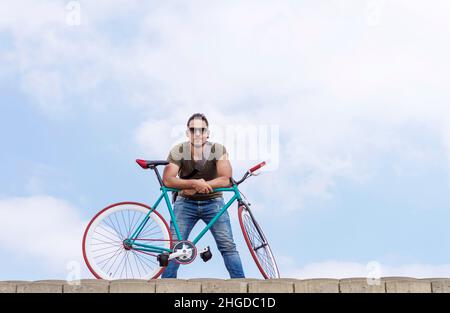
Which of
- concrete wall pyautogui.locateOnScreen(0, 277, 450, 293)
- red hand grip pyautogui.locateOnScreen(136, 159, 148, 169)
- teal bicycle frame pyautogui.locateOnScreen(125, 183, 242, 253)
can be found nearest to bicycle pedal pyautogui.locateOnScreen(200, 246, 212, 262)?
teal bicycle frame pyautogui.locateOnScreen(125, 183, 242, 253)

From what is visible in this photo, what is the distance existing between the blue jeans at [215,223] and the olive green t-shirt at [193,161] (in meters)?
0.09

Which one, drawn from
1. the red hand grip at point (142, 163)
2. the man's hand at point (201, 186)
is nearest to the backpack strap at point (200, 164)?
the man's hand at point (201, 186)

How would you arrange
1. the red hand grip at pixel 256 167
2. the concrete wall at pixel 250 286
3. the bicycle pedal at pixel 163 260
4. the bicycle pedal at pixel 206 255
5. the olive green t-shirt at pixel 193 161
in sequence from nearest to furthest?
the concrete wall at pixel 250 286 → the bicycle pedal at pixel 163 260 → the bicycle pedal at pixel 206 255 → the olive green t-shirt at pixel 193 161 → the red hand grip at pixel 256 167

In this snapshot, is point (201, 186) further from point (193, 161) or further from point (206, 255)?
point (206, 255)

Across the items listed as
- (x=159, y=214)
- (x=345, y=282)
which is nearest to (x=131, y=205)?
(x=159, y=214)

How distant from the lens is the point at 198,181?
10.0 m

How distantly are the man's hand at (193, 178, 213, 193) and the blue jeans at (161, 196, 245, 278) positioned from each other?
0.95 ft

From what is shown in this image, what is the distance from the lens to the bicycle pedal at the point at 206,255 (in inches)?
393

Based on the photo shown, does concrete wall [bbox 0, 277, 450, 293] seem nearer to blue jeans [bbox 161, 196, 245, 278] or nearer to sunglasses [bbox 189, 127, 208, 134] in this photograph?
blue jeans [bbox 161, 196, 245, 278]

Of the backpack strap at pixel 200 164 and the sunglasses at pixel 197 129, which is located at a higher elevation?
the sunglasses at pixel 197 129

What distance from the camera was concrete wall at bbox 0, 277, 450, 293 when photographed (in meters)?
8.24

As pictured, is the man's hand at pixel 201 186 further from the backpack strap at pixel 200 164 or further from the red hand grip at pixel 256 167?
the red hand grip at pixel 256 167
